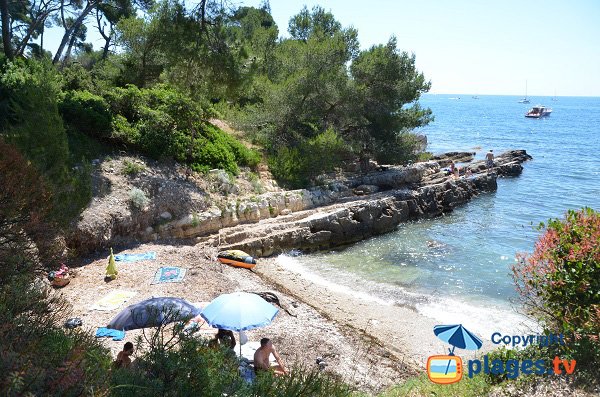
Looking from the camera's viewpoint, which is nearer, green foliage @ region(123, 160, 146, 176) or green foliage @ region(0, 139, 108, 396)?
green foliage @ region(0, 139, 108, 396)

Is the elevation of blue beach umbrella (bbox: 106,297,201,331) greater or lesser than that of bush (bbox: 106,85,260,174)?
lesser

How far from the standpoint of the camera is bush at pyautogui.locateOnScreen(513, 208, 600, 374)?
7.27m

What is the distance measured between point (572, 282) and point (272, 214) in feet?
47.5

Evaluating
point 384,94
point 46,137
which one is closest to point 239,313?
point 46,137

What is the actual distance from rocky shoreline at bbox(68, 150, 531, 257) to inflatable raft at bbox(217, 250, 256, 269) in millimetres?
1342

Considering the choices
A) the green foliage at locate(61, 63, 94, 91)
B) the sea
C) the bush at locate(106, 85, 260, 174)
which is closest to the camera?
the sea

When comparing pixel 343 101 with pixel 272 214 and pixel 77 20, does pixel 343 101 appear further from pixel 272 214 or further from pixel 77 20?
pixel 77 20

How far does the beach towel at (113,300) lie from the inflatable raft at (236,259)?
423cm

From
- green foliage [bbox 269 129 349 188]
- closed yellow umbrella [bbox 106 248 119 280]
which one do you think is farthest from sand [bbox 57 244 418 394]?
green foliage [bbox 269 129 349 188]

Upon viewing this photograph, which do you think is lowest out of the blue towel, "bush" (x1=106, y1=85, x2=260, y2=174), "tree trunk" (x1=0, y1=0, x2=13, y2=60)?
the blue towel

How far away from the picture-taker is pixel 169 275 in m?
13.9

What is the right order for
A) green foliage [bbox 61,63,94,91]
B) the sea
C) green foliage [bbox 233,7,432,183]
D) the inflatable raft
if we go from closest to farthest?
the sea
the inflatable raft
green foliage [bbox 61,63,94,91]
green foliage [bbox 233,7,432,183]

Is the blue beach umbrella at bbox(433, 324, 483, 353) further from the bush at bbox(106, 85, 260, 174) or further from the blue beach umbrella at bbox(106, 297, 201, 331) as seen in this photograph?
the bush at bbox(106, 85, 260, 174)

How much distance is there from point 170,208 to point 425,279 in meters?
10.4
